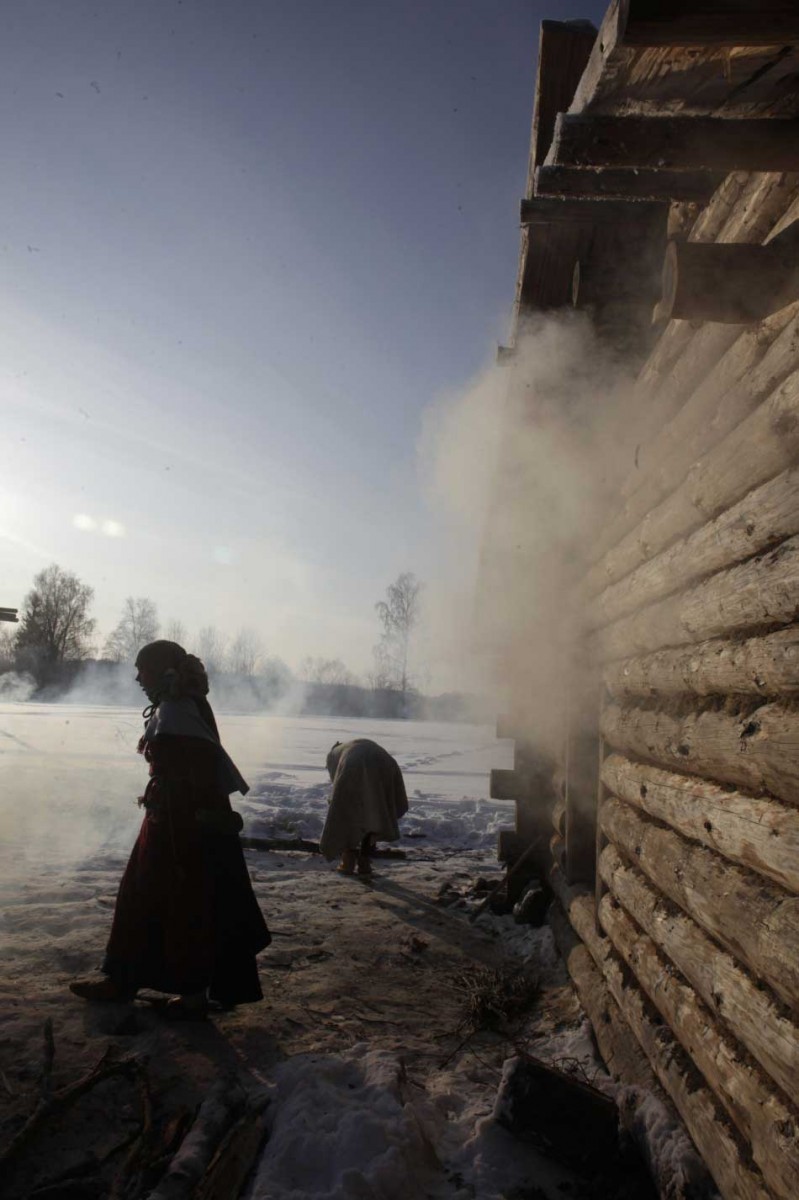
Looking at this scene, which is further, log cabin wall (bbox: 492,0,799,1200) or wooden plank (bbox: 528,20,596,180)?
wooden plank (bbox: 528,20,596,180)

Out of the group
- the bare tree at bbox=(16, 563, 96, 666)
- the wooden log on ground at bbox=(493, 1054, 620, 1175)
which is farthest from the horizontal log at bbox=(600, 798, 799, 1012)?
the bare tree at bbox=(16, 563, 96, 666)

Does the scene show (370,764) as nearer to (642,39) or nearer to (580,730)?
(580,730)

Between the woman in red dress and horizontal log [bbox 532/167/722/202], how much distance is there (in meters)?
3.23

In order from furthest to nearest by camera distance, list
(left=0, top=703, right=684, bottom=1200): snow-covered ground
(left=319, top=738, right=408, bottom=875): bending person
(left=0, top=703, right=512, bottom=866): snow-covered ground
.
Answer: (left=0, top=703, right=512, bottom=866): snow-covered ground, (left=319, top=738, right=408, bottom=875): bending person, (left=0, top=703, right=684, bottom=1200): snow-covered ground

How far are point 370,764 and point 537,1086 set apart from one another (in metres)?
5.14

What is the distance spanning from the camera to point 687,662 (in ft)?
8.39

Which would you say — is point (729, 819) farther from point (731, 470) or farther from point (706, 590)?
point (731, 470)

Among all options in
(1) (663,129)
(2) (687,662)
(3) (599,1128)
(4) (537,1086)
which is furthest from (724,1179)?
(1) (663,129)

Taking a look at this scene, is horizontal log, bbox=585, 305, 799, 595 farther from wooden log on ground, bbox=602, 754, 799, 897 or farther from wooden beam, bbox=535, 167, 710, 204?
wooden log on ground, bbox=602, 754, 799, 897

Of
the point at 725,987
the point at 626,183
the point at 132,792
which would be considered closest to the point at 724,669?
the point at 725,987

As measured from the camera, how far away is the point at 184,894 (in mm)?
3686

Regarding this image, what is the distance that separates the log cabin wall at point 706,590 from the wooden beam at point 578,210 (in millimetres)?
15

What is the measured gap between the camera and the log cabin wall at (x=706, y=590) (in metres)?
1.64

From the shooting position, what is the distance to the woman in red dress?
3.66 m
